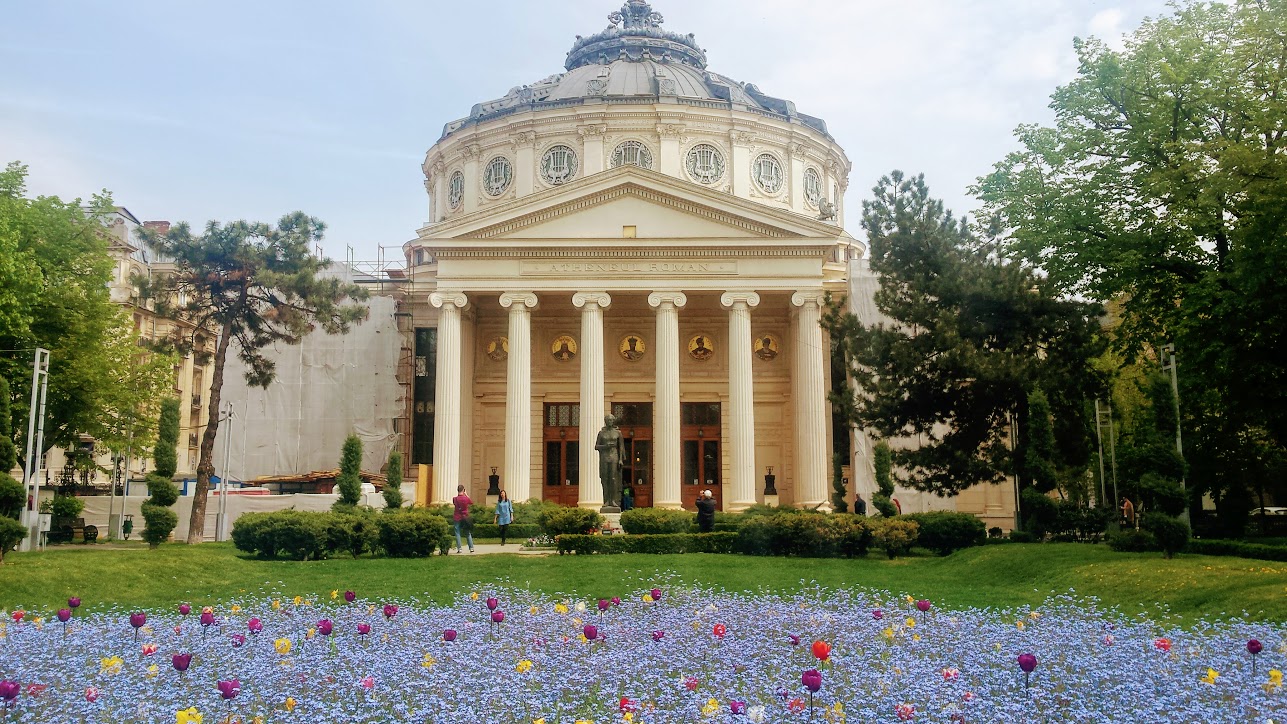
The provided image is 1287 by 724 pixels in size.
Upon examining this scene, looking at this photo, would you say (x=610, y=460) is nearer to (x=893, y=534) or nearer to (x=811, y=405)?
(x=893, y=534)

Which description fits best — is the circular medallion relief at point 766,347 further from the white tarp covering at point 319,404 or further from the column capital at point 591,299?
the white tarp covering at point 319,404

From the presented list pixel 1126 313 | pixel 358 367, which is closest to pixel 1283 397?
pixel 1126 313

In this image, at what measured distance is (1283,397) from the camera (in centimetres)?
2348

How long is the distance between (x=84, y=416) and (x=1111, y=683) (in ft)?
112

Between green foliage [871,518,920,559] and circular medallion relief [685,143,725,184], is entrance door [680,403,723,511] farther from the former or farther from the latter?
green foliage [871,518,920,559]

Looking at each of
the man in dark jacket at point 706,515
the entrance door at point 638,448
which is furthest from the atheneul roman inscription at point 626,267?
the man in dark jacket at point 706,515

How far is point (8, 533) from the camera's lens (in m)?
19.0

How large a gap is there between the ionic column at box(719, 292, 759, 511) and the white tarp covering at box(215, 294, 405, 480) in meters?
17.5

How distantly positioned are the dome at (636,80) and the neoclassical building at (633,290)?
188 mm

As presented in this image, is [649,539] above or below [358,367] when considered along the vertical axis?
below

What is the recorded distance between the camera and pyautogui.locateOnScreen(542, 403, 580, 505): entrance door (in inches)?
1745

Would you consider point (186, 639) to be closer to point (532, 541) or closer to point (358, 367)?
point (532, 541)

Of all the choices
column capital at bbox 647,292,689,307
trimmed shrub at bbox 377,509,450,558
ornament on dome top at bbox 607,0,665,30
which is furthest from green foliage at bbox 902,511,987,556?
ornament on dome top at bbox 607,0,665,30

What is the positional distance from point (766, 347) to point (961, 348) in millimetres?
16641
